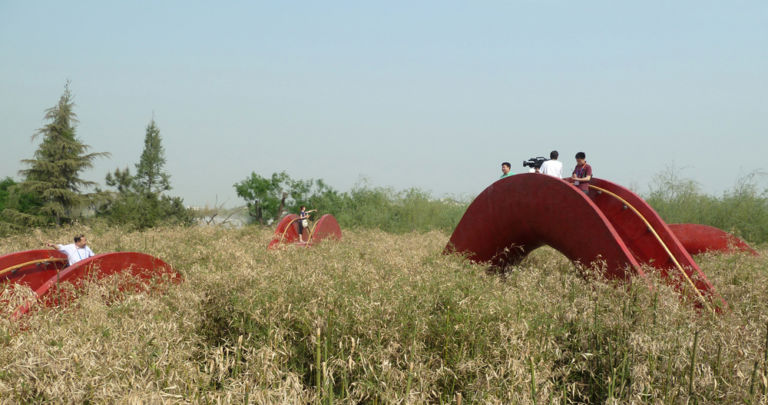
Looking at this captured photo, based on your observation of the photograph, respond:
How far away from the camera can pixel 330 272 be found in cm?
538

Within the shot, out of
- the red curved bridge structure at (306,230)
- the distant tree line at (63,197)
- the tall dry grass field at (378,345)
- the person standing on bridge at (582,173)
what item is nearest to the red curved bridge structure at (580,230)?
the person standing on bridge at (582,173)

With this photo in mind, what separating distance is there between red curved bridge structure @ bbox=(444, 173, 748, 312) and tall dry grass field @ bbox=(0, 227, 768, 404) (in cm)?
100

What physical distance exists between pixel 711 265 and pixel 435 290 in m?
5.20

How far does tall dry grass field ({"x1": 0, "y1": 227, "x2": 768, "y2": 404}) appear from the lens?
128 inches

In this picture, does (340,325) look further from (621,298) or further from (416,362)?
(621,298)

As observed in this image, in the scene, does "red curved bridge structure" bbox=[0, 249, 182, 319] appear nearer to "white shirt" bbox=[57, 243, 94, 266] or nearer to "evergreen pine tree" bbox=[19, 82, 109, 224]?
"white shirt" bbox=[57, 243, 94, 266]

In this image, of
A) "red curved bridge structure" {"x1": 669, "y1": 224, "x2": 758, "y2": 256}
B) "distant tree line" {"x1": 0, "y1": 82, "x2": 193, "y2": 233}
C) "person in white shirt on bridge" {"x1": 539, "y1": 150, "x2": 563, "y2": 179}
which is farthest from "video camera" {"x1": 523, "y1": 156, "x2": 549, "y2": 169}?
"distant tree line" {"x1": 0, "y1": 82, "x2": 193, "y2": 233}

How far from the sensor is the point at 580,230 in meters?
6.77

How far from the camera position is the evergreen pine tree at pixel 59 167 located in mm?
26203

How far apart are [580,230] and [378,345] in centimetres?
418

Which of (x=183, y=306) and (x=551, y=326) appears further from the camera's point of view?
(x=183, y=306)

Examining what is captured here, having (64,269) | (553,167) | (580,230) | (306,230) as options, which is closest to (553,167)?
(553,167)

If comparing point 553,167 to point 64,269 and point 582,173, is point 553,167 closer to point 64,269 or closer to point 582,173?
point 582,173

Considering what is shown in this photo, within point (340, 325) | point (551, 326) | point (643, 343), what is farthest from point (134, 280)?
point (643, 343)
